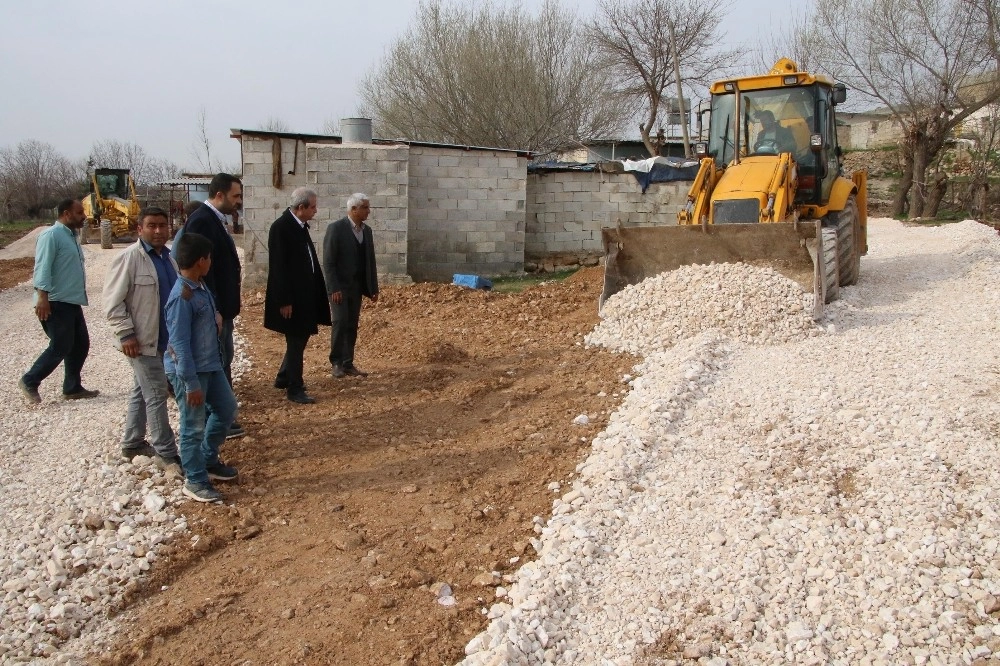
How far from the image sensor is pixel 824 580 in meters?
3.33

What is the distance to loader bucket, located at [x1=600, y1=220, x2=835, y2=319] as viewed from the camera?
734 centimetres

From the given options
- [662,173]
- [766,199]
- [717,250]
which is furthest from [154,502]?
[662,173]

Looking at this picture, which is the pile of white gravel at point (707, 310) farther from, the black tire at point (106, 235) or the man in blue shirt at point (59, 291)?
the black tire at point (106, 235)

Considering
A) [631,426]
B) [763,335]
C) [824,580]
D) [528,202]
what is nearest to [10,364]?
[631,426]

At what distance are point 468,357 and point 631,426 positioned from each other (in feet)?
8.77

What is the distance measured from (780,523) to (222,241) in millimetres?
3806

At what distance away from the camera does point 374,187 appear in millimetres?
12602

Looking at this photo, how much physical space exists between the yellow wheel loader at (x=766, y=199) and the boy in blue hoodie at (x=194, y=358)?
180 inches

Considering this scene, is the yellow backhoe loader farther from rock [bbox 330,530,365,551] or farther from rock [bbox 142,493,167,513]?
rock [bbox 330,530,365,551]

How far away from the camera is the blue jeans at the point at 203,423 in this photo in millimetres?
4250

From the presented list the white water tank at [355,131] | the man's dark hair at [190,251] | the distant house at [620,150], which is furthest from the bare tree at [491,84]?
the man's dark hair at [190,251]

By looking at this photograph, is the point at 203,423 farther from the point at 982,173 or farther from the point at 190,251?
the point at 982,173

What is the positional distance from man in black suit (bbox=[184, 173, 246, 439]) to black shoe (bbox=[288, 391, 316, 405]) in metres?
0.66

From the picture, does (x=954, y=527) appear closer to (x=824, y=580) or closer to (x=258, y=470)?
(x=824, y=580)
